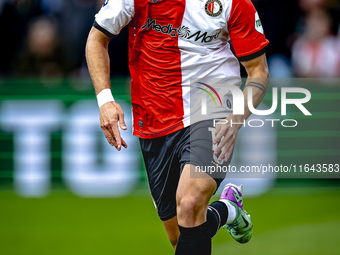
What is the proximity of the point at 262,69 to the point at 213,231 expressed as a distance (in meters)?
1.11

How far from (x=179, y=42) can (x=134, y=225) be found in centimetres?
282

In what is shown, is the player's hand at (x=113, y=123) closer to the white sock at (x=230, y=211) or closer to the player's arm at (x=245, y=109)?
the player's arm at (x=245, y=109)

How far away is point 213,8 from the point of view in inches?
123

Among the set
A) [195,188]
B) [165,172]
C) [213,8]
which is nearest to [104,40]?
[213,8]

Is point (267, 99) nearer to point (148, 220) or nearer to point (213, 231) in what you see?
point (148, 220)

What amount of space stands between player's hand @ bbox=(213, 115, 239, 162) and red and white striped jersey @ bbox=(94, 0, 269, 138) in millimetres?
268

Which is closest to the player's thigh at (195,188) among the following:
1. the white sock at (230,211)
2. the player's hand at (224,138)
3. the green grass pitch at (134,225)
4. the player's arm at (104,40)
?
the player's hand at (224,138)

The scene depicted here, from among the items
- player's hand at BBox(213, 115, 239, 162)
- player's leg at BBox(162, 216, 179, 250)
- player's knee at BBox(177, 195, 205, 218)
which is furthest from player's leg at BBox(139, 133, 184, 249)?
player's knee at BBox(177, 195, 205, 218)

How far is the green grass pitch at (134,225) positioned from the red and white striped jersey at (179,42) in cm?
187

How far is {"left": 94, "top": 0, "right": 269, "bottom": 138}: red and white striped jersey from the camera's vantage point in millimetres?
3145

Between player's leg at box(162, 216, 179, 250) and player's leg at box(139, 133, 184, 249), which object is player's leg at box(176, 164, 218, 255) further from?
player's leg at box(162, 216, 179, 250)

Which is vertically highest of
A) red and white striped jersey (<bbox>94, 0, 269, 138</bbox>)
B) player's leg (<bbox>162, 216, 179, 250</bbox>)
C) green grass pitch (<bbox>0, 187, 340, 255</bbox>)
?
red and white striped jersey (<bbox>94, 0, 269, 138</bbox>)

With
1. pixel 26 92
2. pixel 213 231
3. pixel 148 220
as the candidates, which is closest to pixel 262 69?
pixel 213 231

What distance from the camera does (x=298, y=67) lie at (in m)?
6.83
